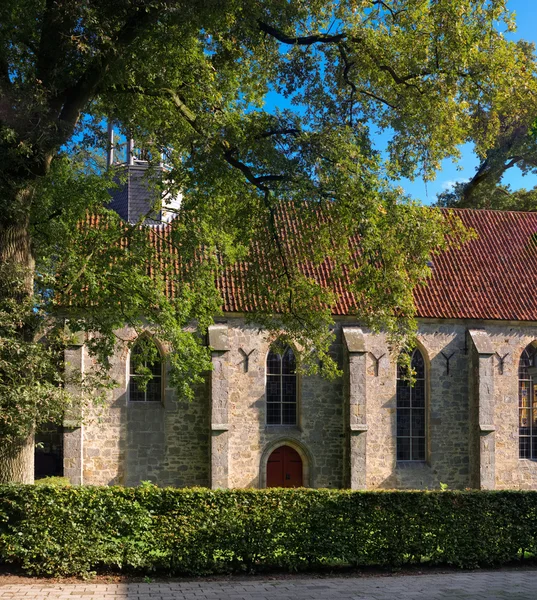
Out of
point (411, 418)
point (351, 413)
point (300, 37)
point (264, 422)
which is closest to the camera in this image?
point (300, 37)

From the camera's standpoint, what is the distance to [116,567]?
13.1 meters

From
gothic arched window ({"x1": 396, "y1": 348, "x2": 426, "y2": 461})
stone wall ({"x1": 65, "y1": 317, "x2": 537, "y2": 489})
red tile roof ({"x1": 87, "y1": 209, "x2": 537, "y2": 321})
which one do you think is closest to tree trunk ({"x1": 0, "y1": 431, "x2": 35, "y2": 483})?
stone wall ({"x1": 65, "y1": 317, "x2": 537, "y2": 489})

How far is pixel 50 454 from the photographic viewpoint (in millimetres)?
22812

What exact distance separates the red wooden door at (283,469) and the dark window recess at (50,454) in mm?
6114

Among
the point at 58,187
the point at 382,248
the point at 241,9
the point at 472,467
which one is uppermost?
the point at 241,9

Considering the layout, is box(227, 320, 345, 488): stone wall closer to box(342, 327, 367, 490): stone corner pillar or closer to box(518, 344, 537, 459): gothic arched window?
box(342, 327, 367, 490): stone corner pillar

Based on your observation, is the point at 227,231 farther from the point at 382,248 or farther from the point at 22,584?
the point at 22,584

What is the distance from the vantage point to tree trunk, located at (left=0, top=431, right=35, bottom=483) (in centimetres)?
1380

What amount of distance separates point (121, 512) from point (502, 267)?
1820cm

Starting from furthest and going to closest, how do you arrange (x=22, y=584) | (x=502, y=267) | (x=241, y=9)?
(x=502, y=267), (x=241, y=9), (x=22, y=584)

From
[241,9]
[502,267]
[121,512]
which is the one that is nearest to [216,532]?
[121,512]

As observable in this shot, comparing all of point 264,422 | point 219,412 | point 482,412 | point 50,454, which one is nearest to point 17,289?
point 219,412

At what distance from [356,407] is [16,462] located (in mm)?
11775

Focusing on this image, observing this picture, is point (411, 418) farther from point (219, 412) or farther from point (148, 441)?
point (148, 441)
